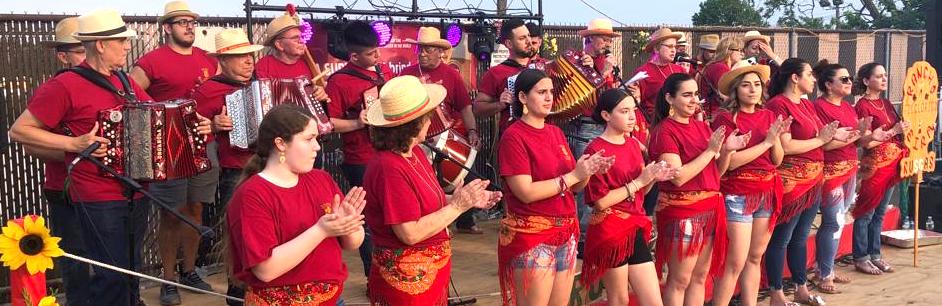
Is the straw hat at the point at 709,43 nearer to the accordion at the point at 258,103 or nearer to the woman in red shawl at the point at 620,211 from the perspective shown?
the woman in red shawl at the point at 620,211

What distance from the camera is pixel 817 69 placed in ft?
23.4

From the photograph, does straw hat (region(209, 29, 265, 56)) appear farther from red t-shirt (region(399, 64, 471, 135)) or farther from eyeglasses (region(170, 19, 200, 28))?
red t-shirt (region(399, 64, 471, 135))

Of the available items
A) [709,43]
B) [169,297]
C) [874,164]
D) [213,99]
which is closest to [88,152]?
[213,99]

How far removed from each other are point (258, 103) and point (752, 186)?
2.93 metres

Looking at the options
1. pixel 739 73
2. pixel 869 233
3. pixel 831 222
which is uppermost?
pixel 739 73

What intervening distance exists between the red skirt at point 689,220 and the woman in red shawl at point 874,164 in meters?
2.56

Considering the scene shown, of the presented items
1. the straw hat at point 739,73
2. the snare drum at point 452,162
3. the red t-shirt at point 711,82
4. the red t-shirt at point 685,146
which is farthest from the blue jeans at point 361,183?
the red t-shirt at point 711,82

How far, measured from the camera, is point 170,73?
5.98 m

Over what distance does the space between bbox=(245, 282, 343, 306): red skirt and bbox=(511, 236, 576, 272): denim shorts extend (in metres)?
1.31

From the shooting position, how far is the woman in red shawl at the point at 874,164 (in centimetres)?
729

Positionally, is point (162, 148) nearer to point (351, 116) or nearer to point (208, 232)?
point (208, 232)

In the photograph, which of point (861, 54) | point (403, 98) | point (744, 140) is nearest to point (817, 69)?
point (744, 140)

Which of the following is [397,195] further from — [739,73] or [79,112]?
[739,73]

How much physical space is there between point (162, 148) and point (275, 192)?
1685 mm
